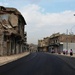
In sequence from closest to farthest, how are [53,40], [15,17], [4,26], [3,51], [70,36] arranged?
[3,51], [4,26], [15,17], [70,36], [53,40]

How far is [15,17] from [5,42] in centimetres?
1742

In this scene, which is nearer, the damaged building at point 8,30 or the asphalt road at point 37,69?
the asphalt road at point 37,69

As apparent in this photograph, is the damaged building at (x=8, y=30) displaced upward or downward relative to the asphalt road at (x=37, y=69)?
upward

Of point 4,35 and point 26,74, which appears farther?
point 4,35

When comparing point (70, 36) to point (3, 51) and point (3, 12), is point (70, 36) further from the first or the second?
point (3, 51)

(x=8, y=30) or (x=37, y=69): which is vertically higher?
(x=8, y=30)

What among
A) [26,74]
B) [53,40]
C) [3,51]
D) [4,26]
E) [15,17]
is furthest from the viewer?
[53,40]

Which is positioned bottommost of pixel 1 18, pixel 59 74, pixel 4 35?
pixel 59 74

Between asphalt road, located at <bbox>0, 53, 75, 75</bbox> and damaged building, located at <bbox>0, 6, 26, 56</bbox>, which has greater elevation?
damaged building, located at <bbox>0, 6, 26, 56</bbox>

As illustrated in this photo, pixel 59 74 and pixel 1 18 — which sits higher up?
pixel 1 18

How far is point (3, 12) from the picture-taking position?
7300cm

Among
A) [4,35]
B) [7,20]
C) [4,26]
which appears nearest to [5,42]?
[4,35]

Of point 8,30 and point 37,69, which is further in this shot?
point 8,30

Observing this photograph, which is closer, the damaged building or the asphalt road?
the asphalt road
